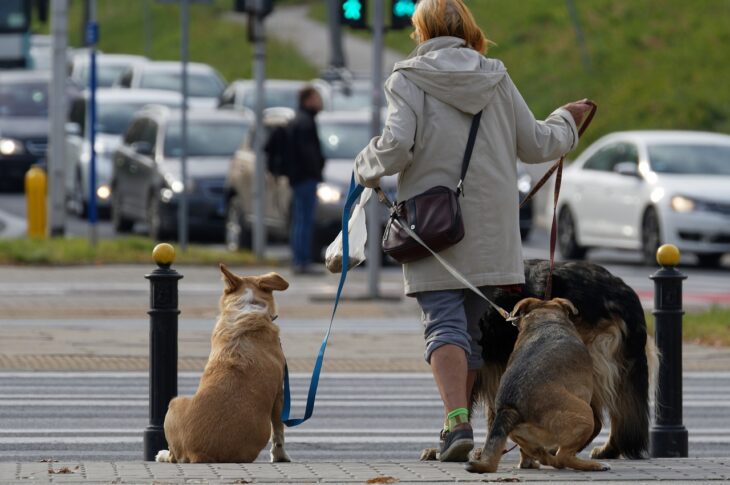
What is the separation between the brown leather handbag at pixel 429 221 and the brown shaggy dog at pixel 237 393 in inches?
26.4

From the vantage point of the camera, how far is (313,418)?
32.4ft

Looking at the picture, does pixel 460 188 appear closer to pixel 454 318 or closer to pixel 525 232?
pixel 454 318

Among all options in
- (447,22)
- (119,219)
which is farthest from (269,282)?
(119,219)

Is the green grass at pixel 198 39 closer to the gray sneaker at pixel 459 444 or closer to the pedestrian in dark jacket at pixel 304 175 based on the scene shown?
the pedestrian in dark jacket at pixel 304 175

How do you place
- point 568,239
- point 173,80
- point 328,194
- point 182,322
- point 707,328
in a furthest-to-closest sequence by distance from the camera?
point 173,80
point 568,239
point 328,194
point 182,322
point 707,328

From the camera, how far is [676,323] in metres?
8.27

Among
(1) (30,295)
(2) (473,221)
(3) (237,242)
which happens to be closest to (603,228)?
(3) (237,242)

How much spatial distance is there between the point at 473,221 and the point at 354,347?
6.10m

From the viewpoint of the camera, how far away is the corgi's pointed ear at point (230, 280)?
754cm

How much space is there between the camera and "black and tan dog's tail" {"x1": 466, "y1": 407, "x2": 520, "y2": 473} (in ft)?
22.0

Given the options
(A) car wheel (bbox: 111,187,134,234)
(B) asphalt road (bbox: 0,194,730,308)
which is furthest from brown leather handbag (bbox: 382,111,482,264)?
(A) car wheel (bbox: 111,187,134,234)

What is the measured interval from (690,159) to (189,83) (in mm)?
16252

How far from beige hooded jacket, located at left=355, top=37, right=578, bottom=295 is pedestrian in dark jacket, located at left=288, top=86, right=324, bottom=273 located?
1167 centimetres

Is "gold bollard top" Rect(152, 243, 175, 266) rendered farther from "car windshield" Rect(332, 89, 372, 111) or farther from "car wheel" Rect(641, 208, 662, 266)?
"car windshield" Rect(332, 89, 372, 111)
